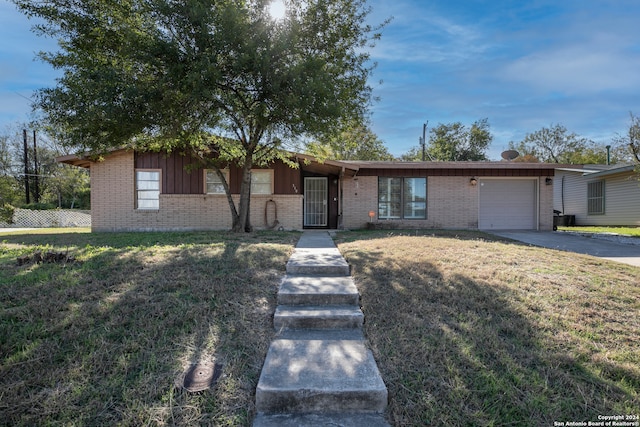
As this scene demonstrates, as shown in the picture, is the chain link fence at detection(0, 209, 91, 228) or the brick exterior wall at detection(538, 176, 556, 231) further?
the chain link fence at detection(0, 209, 91, 228)

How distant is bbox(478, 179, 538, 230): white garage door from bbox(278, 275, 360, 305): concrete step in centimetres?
1056

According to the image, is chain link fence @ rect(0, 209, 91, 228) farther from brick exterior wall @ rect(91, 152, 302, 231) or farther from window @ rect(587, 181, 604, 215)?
window @ rect(587, 181, 604, 215)

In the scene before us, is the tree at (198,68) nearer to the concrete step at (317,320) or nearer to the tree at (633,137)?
the concrete step at (317,320)

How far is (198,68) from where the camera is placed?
22.1ft

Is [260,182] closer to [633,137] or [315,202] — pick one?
[315,202]

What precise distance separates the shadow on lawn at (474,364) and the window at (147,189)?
1025 centimetres

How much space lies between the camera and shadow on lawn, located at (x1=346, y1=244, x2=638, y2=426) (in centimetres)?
204

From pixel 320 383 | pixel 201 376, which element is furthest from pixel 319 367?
pixel 201 376

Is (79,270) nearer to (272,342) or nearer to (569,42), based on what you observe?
(272,342)

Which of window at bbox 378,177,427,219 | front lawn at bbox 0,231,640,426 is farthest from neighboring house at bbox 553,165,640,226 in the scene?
front lawn at bbox 0,231,640,426

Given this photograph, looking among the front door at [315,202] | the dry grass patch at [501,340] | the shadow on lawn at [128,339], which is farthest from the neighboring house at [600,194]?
the shadow on lawn at [128,339]

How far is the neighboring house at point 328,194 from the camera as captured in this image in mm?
11422

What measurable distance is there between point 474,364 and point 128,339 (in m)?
2.78

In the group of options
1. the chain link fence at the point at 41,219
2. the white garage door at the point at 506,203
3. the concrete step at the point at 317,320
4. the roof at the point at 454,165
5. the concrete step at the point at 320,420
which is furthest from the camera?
the chain link fence at the point at 41,219
